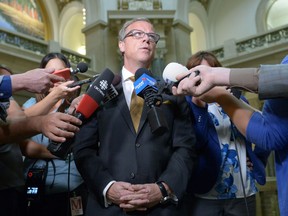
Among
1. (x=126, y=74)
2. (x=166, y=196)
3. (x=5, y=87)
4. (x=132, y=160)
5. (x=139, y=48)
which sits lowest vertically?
(x=166, y=196)

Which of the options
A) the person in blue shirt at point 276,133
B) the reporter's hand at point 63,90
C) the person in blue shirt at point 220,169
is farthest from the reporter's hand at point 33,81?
the person in blue shirt at point 276,133

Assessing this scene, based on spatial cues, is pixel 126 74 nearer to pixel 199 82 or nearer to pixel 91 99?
pixel 91 99

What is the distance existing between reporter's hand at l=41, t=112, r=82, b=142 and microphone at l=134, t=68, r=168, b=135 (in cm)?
32

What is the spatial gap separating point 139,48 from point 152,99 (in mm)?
531

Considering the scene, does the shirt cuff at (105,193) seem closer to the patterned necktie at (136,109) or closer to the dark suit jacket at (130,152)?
the dark suit jacket at (130,152)

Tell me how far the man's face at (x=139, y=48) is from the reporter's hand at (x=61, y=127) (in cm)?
56

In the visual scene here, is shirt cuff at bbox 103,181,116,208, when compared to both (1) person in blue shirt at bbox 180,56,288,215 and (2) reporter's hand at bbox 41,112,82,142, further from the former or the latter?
(1) person in blue shirt at bbox 180,56,288,215

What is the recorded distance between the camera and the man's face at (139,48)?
1.81 m

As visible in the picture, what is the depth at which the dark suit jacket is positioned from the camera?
1.53 m

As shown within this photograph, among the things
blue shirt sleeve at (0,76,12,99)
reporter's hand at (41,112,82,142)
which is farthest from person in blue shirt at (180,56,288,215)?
blue shirt sleeve at (0,76,12,99)

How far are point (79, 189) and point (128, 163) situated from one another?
2.00 ft

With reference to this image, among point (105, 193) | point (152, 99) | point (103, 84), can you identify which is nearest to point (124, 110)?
point (103, 84)

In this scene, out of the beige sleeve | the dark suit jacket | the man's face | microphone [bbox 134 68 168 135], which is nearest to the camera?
the beige sleeve

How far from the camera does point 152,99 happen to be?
4.54 feet
